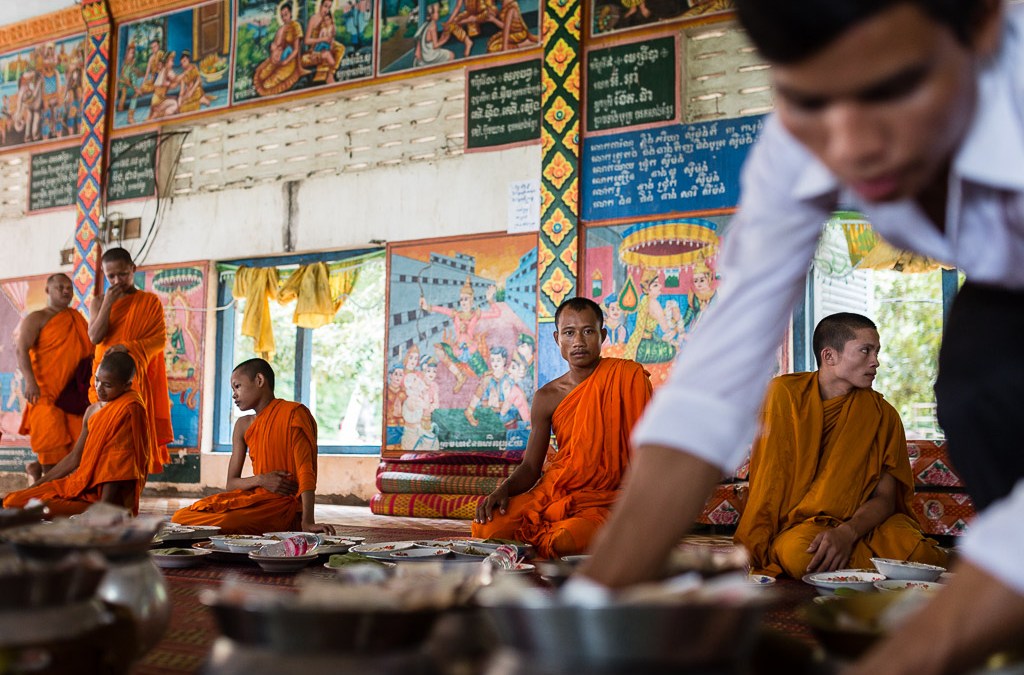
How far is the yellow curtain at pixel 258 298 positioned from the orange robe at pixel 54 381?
4.99 feet

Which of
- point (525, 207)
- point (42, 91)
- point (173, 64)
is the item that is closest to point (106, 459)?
point (525, 207)

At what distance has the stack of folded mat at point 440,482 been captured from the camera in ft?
22.7

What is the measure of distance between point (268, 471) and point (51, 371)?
3732mm

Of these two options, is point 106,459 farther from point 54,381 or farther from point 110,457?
point 54,381

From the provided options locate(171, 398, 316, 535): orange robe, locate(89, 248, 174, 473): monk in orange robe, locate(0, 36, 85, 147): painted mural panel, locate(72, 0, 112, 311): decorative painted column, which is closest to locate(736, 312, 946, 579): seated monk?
locate(171, 398, 316, 535): orange robe

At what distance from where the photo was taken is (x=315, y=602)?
2.72ft

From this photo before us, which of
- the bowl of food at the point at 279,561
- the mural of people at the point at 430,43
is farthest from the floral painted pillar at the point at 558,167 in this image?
the bowl of food at the point at 279,561

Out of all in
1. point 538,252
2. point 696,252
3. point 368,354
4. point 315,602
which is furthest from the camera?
point 368,354

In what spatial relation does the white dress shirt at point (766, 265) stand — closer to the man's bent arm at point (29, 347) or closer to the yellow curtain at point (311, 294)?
the man's bent arm at point (29, 347)

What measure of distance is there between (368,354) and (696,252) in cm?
336

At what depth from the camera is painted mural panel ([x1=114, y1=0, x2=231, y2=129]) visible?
9.44 metres

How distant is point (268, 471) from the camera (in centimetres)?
510

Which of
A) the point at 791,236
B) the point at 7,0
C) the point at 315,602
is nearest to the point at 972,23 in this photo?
the point at 791,236

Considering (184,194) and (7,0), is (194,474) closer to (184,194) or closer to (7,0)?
(184,194)
